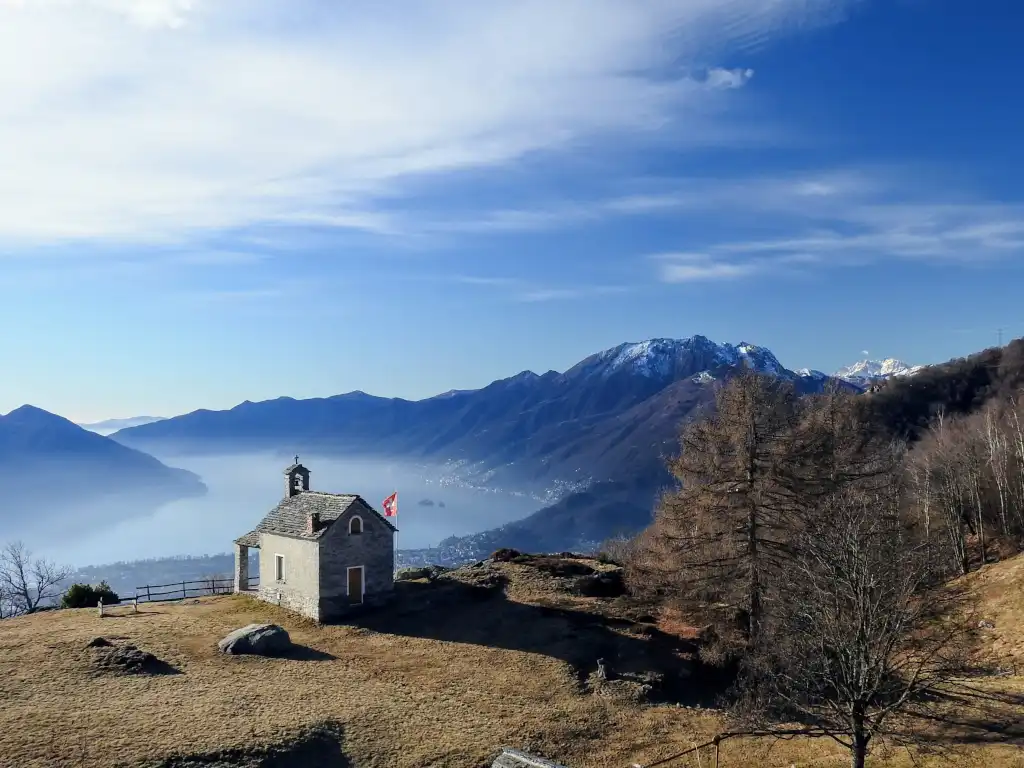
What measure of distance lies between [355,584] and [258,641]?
29.6ft

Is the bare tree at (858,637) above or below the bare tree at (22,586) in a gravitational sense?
above

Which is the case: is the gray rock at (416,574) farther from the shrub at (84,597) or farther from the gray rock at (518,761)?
the gray rock at (518,761)

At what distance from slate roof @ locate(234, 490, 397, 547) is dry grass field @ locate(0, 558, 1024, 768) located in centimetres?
507

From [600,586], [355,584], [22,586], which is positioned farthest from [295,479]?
[22,586]

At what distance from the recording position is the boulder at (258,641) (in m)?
36.1

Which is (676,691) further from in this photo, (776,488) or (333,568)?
(333,568)

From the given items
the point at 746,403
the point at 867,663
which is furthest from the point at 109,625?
the point at 867,663

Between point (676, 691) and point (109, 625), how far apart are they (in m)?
31.1

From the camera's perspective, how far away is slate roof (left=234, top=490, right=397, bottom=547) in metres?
44.9

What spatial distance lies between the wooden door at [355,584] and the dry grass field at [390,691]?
81.8 inches

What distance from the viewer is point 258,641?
36438mm

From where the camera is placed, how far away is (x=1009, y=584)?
38.0 m

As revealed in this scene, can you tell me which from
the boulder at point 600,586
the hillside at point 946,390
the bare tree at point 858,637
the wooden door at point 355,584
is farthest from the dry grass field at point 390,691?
the hillside at point 946,390

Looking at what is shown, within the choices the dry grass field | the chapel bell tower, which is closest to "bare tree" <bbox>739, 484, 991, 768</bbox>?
the dry grass field
